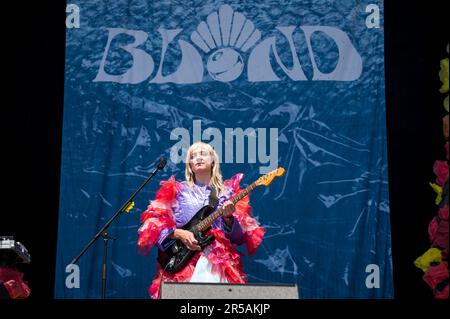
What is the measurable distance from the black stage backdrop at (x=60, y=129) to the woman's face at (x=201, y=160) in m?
1.13

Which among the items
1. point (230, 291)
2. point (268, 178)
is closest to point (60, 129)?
point (268, 178)

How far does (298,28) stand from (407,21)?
74 centimetres

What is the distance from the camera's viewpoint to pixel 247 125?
6277 mm

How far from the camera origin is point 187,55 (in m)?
6.40

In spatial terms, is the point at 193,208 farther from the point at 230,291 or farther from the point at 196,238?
the point at 230,291

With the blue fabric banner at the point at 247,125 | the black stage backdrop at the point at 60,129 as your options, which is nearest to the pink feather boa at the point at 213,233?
the blue fabric banner at the point at 247,125

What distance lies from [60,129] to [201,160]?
1229mm

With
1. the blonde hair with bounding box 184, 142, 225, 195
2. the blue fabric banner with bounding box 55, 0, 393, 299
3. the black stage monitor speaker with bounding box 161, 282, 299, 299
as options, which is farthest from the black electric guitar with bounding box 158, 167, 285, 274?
the black stage monitor speaker with bounding box 161, 282, 299, 299

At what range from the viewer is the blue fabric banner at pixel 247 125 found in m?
6.12

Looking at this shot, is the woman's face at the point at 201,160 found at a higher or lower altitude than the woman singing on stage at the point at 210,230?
higher

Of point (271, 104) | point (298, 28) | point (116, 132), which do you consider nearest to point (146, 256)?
point (116, 132)

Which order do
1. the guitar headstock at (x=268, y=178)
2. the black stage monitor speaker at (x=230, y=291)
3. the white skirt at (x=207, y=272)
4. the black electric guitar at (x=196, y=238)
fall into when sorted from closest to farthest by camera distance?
1. the black stage monitor speaker at (x=230, y=291)
2. the white skirt at (x=207, y=272)
3. the black electric guitar at (x=196, y=238)
4. the guitar headstock at (x=268, y=178)

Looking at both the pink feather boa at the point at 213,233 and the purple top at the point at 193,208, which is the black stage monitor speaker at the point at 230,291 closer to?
the pink feather boa at the point at 213,233

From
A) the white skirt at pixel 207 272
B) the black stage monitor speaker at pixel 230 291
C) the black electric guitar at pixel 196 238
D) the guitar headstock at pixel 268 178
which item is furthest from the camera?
the guitar headstock at pixel 268 178
